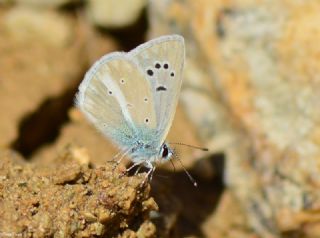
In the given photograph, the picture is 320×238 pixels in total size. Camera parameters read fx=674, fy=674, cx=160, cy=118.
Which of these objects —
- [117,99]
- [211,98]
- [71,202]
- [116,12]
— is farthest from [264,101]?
[71,202]

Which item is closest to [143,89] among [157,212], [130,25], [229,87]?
[157,212]

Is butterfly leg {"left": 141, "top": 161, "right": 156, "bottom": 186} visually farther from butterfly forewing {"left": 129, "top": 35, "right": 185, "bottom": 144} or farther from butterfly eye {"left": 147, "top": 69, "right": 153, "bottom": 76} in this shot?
butterfly eye {"left": 147, "top": 69, "right": 153, "bottom": 76}

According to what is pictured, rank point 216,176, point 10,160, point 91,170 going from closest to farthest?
point 91,170 → point 10,160 → point 216,176

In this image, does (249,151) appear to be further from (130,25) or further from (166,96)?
(130,25)

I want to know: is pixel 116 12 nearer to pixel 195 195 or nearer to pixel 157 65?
pixel 195 195

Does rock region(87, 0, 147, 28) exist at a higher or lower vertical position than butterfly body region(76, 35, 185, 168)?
lower

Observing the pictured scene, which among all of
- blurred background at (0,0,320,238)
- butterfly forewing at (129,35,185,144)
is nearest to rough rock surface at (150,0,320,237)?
blurred background at (0,0,320,238)

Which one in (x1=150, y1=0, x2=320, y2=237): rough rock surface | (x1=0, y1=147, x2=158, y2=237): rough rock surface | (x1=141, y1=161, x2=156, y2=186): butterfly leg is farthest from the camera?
(x1=150, y1=0, x2=320, y2=237): rough rock surface
